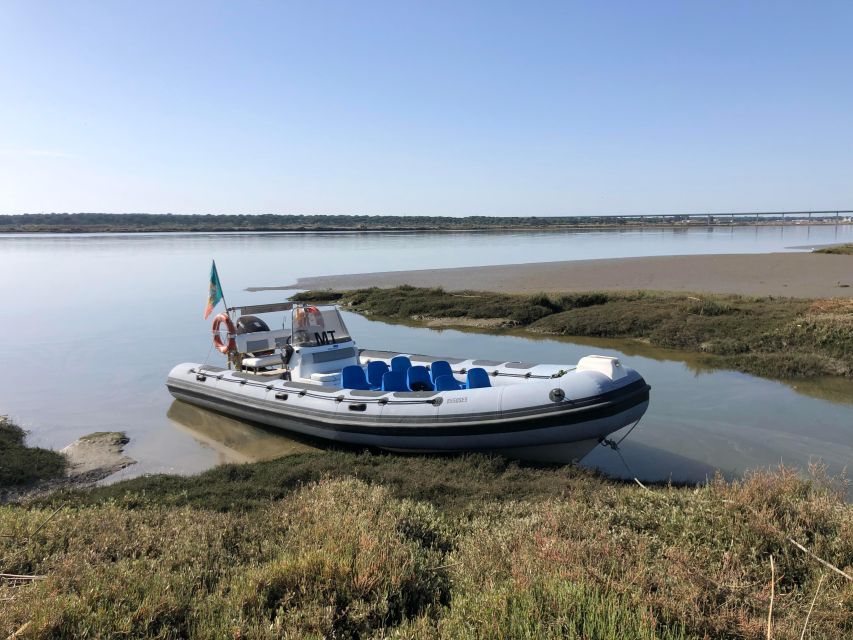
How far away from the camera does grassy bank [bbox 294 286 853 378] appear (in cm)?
1120

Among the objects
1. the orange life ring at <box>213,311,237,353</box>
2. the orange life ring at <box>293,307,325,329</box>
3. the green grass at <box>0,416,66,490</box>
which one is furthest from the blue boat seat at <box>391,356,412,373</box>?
the green grass at <box>0,416,66,490</box>

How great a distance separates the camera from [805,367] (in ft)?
34.4

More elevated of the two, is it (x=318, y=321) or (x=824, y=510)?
(x=318, y=321)

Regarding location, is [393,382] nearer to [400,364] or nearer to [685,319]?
[400,364]

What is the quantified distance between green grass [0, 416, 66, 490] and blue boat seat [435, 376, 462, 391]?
15.7 ft

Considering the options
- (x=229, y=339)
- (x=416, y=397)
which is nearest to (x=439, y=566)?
(x=416, y=397)

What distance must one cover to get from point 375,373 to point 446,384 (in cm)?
133

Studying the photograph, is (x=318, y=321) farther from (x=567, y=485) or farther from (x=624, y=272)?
(x=624, y=272)

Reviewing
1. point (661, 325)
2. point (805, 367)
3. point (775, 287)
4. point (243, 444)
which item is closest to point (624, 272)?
point (775, 287)

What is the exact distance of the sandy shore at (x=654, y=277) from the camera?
2195 centimetres

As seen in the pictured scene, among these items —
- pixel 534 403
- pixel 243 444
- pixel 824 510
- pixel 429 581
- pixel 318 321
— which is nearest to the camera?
pixel 429 581

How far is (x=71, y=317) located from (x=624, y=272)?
22777mm

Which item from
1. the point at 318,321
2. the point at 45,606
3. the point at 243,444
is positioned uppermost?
the point at 318,321

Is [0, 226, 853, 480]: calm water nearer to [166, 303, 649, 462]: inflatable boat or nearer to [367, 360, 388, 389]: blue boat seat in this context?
[166, 303, 649, 462]: inflatable boat
